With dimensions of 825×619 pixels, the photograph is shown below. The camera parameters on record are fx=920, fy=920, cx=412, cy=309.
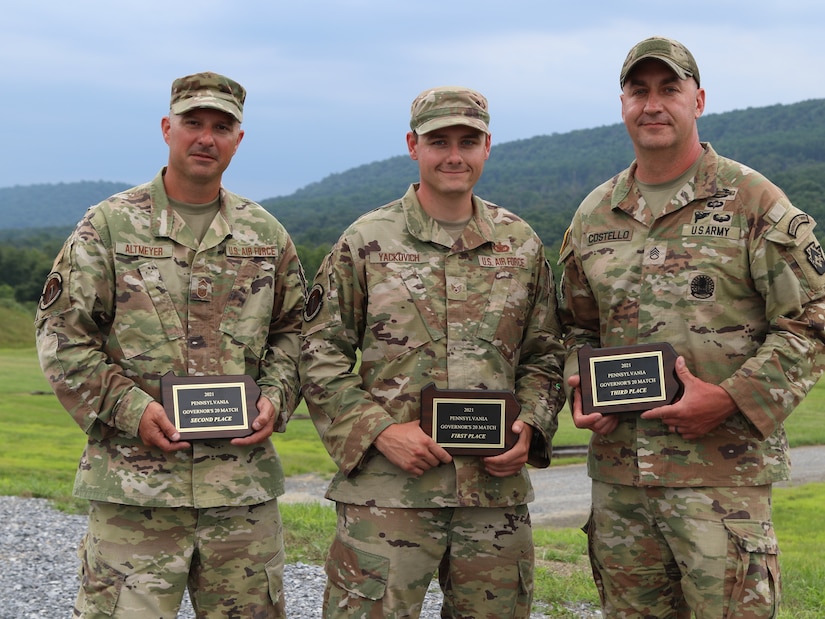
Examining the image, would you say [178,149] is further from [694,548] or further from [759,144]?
[759,144]

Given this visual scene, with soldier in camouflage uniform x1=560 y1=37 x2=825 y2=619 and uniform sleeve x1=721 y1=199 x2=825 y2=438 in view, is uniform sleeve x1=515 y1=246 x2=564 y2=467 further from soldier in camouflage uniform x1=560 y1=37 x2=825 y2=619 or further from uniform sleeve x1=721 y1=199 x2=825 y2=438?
uniform sleeve x1=721 y1=199 x2=825 y2=438

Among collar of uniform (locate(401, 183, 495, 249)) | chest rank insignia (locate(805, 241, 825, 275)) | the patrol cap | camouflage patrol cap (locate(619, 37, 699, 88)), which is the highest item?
camouflage patrol cap (locate(619, 37, 699, 88))

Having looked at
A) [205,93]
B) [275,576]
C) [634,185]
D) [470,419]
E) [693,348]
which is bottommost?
[275,576]

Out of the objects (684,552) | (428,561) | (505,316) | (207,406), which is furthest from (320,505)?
(684,552)

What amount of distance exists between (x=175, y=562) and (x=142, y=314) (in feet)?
4.24

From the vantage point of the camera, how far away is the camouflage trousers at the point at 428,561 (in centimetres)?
465

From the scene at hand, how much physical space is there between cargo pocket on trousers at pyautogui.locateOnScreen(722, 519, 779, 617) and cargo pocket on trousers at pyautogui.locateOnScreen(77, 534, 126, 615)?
3.02 metres

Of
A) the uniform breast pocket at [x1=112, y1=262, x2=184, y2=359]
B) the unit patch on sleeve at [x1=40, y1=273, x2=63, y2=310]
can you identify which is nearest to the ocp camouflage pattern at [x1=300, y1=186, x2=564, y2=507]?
the uniform breast pocket at [x1=112, y1=262, x2=184, y2=359]

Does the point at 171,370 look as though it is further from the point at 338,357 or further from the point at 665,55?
the point at 665,55

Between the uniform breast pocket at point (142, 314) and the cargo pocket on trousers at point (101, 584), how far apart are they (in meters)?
1.07

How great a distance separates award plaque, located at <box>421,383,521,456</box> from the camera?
15.0ft

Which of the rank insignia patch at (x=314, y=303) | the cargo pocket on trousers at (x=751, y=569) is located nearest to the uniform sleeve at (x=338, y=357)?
the rank insignia patch at (x=314, y=303)

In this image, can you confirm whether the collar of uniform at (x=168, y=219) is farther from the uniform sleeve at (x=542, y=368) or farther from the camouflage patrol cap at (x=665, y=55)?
the camouflage patrol cap at (x=665, y=55)

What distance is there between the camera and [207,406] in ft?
15.3
